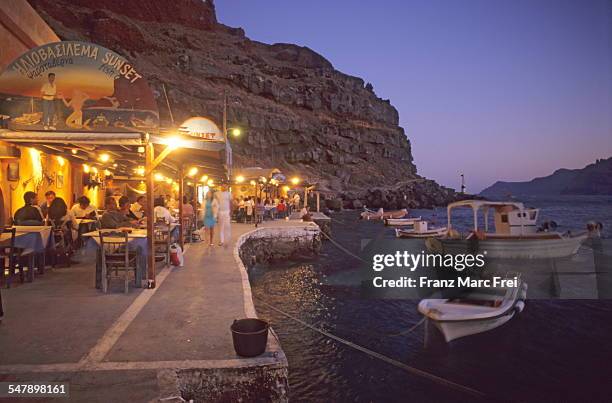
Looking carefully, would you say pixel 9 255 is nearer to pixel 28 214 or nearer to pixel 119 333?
pixel 28 214

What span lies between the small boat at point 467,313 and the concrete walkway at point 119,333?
4387 mm

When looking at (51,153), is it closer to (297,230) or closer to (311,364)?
(311,364)

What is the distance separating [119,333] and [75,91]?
278 inches

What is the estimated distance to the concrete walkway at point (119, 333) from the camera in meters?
4.19

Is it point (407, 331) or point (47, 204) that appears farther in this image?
point (47, 204)

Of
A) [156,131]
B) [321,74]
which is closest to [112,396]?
[156,131]

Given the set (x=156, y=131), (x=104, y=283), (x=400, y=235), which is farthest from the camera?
(x=400, y=235)

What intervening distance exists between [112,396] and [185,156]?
9.28 m

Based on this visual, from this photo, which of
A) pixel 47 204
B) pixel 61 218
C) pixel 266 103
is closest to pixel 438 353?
pixel 61 218

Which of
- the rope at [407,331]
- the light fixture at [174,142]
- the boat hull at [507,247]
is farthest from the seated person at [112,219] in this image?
the boat hull at [507,247]

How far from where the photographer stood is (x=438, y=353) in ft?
30.9

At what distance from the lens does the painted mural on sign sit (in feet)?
30.9

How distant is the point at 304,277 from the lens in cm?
1769

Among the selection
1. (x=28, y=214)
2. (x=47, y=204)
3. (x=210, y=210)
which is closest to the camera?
(x=28, y=214)
